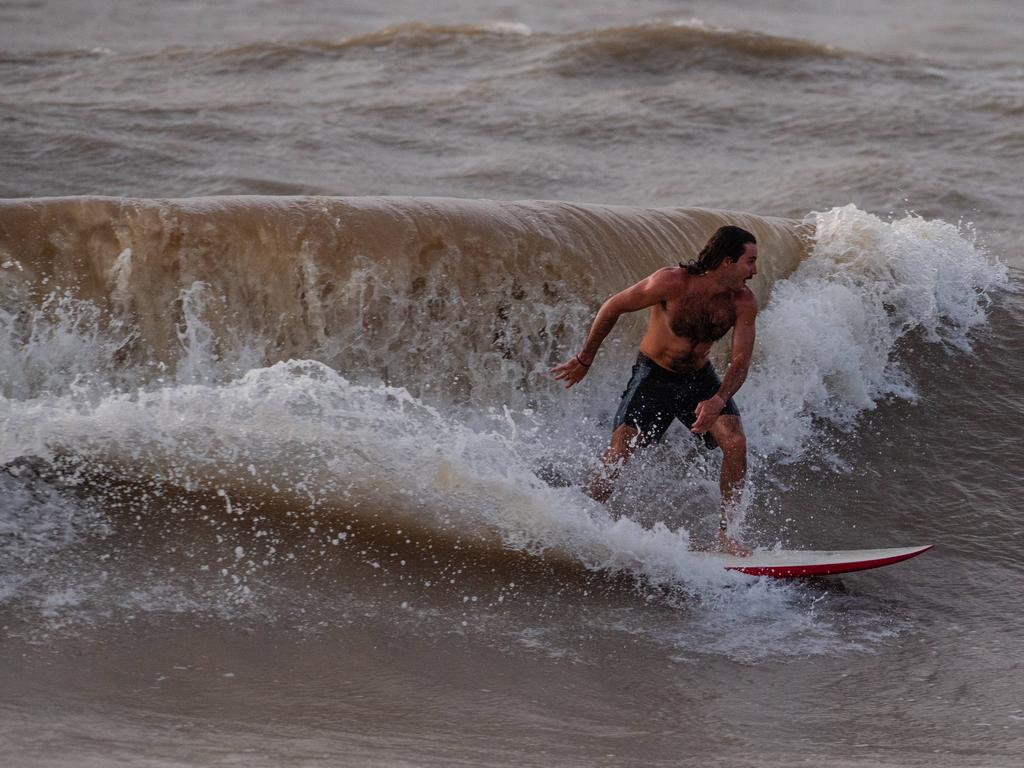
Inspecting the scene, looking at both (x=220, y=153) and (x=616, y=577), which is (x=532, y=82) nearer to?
(x=220, y=153)

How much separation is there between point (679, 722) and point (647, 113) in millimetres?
10112

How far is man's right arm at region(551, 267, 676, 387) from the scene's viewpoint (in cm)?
521

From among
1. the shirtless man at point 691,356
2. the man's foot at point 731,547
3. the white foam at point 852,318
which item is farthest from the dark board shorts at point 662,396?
the white foam at point 852,318

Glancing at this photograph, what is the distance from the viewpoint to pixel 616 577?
501cm

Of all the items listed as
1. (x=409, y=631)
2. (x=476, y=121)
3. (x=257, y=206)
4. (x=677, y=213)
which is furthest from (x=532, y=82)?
(x=409, y=631)

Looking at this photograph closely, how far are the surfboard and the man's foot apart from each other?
1.2 inches

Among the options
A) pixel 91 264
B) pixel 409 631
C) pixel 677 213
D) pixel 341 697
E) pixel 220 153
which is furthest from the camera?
pixel 220 153

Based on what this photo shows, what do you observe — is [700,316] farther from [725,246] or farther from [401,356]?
[401,356]

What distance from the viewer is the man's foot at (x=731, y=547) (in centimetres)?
511

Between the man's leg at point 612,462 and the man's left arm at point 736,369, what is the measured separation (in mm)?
348

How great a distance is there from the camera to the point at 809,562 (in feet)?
16.5

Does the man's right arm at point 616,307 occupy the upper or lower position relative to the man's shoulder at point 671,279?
lower

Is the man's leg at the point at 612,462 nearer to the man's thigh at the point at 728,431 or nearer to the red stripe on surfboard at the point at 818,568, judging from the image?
the man's thigh at the point at 728,431

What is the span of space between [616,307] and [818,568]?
1.37 m
